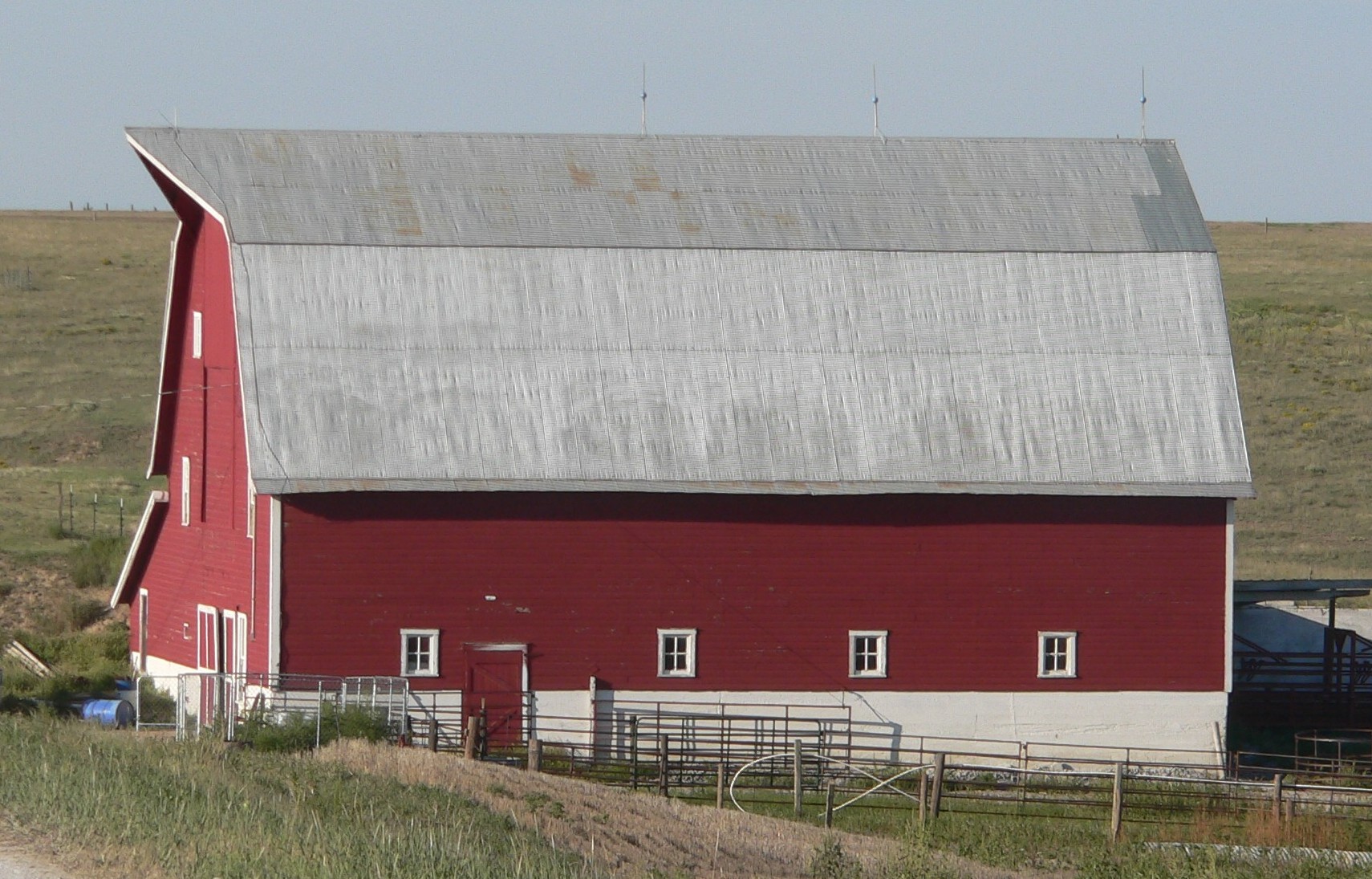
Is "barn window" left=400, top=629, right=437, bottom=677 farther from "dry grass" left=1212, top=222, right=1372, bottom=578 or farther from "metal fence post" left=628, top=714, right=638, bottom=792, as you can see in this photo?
"dry grass" left=1212, top=222, right=1372, bottom=578

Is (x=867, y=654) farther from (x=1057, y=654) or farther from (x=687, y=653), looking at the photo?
(x=1057, y=654)

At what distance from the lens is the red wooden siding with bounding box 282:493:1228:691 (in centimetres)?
2784

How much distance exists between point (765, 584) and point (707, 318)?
4.20 m

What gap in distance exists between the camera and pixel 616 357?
2958 centimetres

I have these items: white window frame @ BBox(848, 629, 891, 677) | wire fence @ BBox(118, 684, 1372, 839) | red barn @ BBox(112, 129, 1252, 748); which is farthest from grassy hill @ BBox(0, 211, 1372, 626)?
white window frame @ BBox(848, 629, 891, 677)

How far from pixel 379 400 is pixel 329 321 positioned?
1.48 m

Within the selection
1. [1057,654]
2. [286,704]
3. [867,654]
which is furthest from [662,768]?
[1057,654]

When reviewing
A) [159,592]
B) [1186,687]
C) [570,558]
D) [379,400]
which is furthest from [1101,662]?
[159,592]

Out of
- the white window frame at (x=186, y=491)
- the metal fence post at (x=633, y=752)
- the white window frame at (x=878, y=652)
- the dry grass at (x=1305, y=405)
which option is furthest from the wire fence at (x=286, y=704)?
the dry grass at (x=1305, y=405)

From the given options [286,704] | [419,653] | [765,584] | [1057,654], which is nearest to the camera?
[286,704]

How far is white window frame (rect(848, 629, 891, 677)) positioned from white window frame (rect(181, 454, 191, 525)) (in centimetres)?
1084

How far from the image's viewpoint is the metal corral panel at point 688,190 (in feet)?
98.7

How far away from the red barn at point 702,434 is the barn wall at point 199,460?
0.12m

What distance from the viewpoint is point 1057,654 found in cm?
2955
